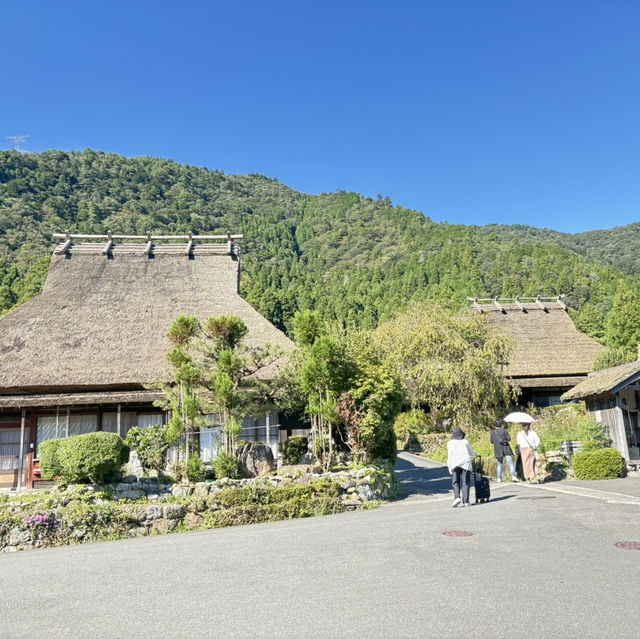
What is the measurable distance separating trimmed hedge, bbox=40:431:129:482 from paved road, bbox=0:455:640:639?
2.43m

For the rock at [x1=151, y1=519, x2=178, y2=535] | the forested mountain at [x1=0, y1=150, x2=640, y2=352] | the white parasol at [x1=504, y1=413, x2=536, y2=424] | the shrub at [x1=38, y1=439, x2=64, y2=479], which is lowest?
the rock at [x1=151, y1=519, x2=178, y2=535]

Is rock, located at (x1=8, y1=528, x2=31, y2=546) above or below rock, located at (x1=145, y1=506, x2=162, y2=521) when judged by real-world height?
below

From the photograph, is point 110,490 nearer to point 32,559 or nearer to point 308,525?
point 32,559

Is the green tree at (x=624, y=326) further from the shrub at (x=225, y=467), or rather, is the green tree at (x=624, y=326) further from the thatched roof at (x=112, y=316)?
the shrub at (x=225, y=467)

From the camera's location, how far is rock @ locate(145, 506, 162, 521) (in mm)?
10531

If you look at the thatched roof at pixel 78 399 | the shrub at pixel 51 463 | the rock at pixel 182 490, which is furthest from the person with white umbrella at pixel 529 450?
the shrub at pixel 51 463

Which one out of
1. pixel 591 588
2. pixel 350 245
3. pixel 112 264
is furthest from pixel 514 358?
pixel 350 245

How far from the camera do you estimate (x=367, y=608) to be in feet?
15.8

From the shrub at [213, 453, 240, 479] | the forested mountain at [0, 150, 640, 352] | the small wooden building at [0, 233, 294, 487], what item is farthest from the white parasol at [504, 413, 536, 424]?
the forested mountain at [0, 150, 640, 352]

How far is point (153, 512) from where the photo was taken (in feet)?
34.7

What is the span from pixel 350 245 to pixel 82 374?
93.4 meters

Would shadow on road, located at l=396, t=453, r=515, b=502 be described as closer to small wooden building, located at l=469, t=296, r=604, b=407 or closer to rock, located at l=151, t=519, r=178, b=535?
rock, located at l=151, t=519, r=178, b=535

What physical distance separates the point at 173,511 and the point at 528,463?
8825 mm

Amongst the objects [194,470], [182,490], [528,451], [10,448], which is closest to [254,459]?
[194,470]
